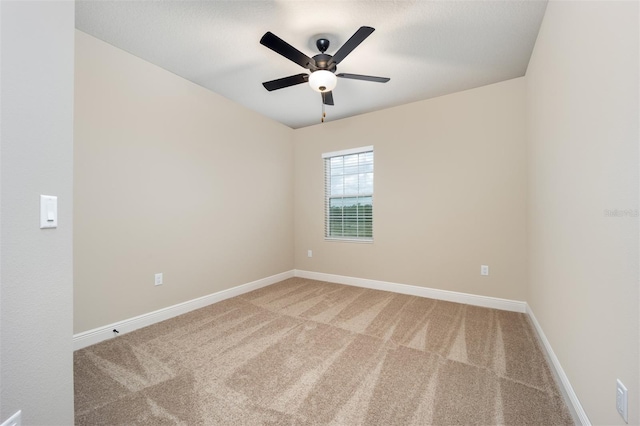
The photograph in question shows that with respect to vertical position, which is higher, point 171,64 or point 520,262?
point 171,64

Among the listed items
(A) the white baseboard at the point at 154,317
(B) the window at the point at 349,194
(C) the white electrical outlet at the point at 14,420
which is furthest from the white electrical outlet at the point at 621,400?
(A) the white baseboard at the point at 154,317

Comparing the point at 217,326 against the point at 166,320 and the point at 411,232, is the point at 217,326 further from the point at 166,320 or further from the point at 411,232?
the point at 411,232

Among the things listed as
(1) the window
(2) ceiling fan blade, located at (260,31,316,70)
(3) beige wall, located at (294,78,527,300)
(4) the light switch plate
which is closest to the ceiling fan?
(2) ceiling fan blade, located at (260,31,316,70)

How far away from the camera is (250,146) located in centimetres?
369

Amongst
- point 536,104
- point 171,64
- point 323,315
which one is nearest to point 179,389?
point 323,315

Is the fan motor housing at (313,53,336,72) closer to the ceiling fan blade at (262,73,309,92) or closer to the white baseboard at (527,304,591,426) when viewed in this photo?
the ceiling fan blade at (262,73,309,92)

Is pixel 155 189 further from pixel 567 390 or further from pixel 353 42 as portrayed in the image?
pixel 567 390

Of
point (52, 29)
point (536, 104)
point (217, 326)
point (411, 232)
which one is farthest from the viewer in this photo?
point (411, 232)

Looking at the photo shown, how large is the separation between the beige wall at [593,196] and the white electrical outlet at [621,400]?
0.10ft

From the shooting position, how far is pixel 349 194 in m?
4.11

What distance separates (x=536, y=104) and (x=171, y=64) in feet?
11.6

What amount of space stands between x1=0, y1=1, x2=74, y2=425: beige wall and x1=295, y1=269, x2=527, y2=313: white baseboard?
331 centimetres

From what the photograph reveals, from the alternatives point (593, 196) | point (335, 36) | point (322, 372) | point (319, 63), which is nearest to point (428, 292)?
point (322, 372)

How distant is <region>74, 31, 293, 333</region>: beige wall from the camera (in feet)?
7.05
